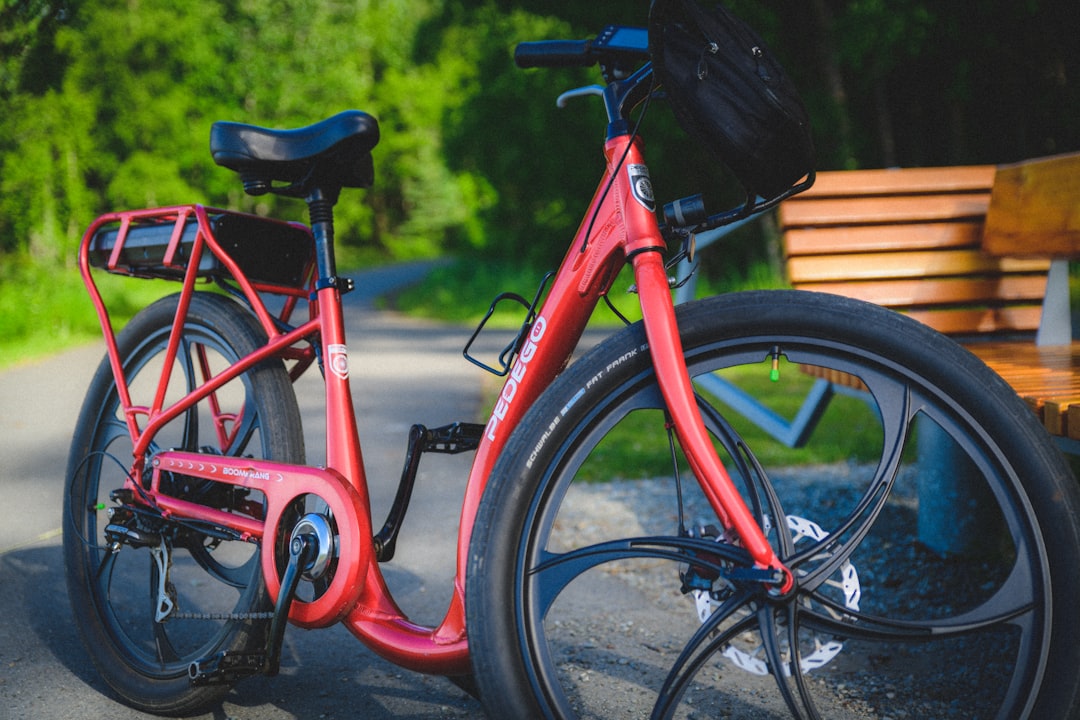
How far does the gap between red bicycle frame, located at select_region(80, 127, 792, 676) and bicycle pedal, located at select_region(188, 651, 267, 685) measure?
12 centimetres

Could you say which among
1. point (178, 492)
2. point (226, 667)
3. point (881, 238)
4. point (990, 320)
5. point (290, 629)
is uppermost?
point (881, 238)

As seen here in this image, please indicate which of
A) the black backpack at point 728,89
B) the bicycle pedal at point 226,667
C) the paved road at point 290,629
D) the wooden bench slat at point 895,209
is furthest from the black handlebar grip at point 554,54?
the wooden bench slat at point 895,209

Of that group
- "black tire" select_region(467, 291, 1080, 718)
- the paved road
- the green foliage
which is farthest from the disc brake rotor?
the green foliage

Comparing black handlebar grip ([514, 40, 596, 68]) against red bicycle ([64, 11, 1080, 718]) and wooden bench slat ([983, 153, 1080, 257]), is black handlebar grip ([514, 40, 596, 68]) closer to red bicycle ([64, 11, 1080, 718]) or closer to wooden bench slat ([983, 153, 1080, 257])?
red bicycle ([64, 11, 1080, 718])

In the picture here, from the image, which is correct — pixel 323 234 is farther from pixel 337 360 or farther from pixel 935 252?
pixel 935 252

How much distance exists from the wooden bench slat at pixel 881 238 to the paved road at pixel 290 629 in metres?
1.80

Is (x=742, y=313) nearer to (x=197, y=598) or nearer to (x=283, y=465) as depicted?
(x=283, y=465)

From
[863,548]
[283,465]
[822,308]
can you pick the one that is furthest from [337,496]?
[863,548]

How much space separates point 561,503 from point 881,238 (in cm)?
205

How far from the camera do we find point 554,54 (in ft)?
5.85

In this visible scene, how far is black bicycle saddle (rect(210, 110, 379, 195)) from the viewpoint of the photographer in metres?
2.05

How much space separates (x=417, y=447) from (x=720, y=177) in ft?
39.3

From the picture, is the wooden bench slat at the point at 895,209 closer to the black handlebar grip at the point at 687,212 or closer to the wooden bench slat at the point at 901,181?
the wooden bench slat at the point at 901,181

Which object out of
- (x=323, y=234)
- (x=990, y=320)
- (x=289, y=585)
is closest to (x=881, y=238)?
(x=990, y=320)
